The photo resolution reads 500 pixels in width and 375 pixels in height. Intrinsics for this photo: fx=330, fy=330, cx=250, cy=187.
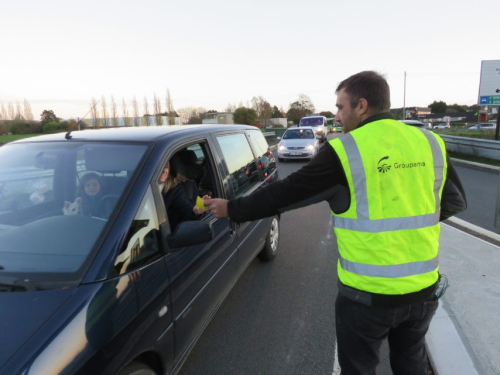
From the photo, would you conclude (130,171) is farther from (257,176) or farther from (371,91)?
(257,176)

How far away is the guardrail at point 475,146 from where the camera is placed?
43.4 feet

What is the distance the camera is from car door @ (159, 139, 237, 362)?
6.59 feet

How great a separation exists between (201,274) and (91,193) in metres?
0.90

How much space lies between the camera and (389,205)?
1505 millimetres

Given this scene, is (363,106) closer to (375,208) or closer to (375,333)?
(375,208)

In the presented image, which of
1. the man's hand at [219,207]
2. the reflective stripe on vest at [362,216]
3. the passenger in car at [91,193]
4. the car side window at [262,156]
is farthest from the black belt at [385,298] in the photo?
the car side window at [262,156]

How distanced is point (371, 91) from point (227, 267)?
5.97 ft

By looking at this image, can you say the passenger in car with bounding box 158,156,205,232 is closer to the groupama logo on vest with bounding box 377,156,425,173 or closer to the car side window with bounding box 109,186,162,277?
the car side window with bounding box 109,186,162,277

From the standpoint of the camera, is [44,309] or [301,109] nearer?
[44,309]

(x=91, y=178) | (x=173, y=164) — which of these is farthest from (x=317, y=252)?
(x=91, y=178)

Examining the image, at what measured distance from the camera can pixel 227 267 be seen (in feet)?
9.20

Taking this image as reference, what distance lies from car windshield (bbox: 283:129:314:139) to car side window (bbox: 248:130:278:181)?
12.3 m

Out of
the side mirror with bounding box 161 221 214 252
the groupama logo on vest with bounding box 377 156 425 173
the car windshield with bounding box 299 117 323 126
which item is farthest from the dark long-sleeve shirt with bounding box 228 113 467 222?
the car windshield with bounding box 299 117 323 126

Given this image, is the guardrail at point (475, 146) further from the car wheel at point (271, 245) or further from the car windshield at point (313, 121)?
the car windshield at point (313, 121)
